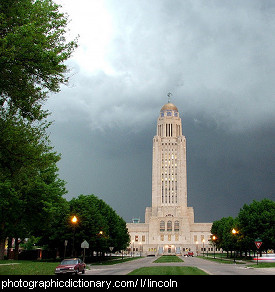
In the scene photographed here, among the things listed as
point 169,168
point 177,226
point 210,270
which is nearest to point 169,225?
point 177,226

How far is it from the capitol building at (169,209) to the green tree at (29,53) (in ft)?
433

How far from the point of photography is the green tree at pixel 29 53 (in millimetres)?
17875

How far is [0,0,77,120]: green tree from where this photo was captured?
58.6 ft

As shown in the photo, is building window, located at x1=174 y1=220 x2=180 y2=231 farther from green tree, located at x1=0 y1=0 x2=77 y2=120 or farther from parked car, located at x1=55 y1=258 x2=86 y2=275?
green tree, located at x1=0 y1=0 x2=77 y2=120

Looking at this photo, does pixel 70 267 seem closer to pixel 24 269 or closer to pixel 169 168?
pixel 24 269

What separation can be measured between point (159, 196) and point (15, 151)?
14914 centimetres

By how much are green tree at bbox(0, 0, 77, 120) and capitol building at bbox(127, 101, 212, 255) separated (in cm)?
13205

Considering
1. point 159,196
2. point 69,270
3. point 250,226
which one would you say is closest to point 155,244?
point 159,196

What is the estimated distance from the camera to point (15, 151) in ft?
69.8

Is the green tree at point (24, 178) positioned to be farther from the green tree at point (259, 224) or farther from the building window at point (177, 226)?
the building window at point (177, 226)

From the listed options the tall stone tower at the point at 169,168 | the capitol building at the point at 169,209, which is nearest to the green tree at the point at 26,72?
the capitol building at the point at 169,209
